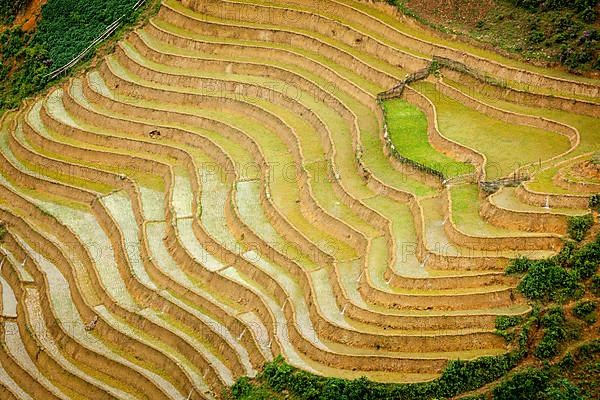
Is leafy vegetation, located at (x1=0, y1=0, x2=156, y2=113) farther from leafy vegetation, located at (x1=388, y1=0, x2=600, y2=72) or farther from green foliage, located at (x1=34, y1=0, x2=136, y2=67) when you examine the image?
leafy vegetation, located at (x1=388, y1=0, x2=600, y2=72)

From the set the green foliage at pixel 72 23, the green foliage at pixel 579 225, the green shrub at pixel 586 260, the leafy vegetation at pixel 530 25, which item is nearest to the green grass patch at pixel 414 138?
the leafy vegetation at pixel 530 25

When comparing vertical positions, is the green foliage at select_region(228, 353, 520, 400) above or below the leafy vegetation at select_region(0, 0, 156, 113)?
below

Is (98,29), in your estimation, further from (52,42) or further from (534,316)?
(534,316)

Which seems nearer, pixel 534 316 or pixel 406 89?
pixel 534 316

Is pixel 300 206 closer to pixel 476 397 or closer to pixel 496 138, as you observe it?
pixel 496 138

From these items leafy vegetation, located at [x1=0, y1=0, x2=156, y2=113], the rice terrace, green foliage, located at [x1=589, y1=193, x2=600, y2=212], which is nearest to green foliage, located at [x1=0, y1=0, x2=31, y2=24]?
leafy vegetation, located at [x1=0, y1=0, x2=156, y2=113]

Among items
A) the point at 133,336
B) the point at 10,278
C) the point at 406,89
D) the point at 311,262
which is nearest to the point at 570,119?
the point at 406,89

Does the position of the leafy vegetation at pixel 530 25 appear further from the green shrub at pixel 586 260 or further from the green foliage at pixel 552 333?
the green foliage at pixel 552 333
